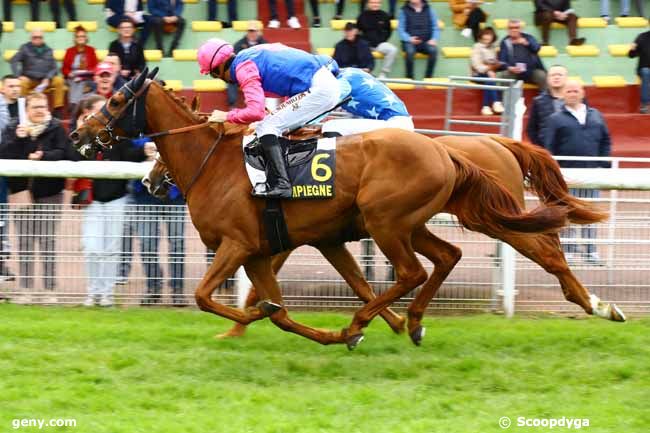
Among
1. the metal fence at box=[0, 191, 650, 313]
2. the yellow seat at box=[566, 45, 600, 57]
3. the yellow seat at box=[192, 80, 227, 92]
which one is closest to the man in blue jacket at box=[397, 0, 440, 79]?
the yellow seat at box=[566, 45, 600, 57]

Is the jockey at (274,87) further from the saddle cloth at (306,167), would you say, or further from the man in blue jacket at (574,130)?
the man in blue jacket at (574,130)

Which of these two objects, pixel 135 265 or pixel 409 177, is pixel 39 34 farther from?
pixel 409 177

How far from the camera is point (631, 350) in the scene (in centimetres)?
683

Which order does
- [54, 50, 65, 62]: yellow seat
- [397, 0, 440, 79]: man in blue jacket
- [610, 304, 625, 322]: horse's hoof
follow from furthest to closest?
[54, 50, 65, 62]: yellow seat, [397, 0, 440, 79]: man in blue jacket, [610, 304, 625, 322]: horse's hoof

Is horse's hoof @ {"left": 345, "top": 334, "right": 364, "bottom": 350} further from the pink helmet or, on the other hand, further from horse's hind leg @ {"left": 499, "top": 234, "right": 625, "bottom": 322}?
the pink helmet

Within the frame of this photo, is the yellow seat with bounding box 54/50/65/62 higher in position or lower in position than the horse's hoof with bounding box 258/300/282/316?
higher

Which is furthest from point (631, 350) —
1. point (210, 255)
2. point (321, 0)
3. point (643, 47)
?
point (321, 0)

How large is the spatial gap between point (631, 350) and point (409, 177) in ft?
5.67

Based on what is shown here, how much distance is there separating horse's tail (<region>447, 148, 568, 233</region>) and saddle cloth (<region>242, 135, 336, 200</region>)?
79cm

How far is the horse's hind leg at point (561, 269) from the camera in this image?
24.0 feet

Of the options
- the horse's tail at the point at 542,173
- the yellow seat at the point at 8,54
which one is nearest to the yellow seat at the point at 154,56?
the yellow seat at the point at 8,54

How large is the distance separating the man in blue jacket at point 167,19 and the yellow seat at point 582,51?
5.02 meters

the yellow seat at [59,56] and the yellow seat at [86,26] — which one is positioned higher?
the yellow seat at [86,26]

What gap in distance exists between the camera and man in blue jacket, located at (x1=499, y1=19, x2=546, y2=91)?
1284 centimetres
